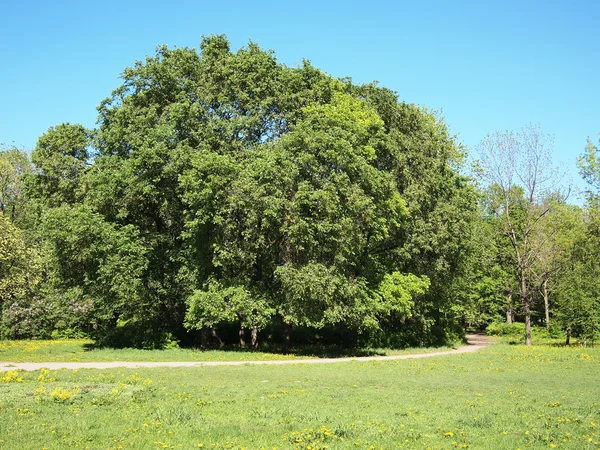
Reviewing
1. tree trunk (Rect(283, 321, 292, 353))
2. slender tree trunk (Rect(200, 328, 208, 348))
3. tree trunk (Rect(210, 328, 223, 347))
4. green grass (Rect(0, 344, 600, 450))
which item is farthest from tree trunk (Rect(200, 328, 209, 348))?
green grass (Rect(0, 344, 600, 450))

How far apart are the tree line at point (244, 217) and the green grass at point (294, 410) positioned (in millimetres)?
9710

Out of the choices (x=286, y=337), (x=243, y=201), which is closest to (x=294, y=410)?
(x=243, y=201)

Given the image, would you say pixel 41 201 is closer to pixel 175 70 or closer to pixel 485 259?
pixel 175 70

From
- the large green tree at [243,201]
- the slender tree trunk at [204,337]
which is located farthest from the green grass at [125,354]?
the large green tree at [243,201]

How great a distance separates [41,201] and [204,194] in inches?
525

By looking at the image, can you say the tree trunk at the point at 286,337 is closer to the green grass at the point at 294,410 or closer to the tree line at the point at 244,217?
the tree line at the point at 244,217

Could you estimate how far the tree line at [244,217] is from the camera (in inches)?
1102

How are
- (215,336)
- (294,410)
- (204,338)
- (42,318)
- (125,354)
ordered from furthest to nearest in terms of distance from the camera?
1. (42,318)
2. (215,336)
3. (204,338)
4. (125,354)
5. (294,410)

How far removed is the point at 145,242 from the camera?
30.7m

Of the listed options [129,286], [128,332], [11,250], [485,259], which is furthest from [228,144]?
[485,259]

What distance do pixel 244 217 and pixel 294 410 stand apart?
57.5 ft

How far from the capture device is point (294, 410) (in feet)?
39.8

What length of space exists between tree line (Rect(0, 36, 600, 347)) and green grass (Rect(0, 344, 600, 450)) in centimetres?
971

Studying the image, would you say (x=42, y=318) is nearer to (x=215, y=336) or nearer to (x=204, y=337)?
(x=215, y=336)
